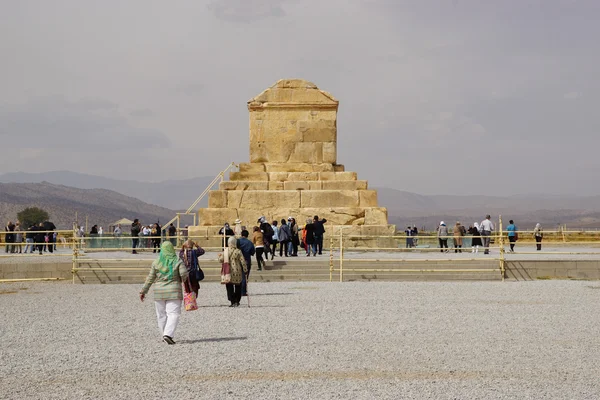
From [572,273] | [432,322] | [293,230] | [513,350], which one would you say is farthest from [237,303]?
[572,273]

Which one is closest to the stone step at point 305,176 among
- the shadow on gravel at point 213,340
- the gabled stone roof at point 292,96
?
the gabled stone roof at point 292,96

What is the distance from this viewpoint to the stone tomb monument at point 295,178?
25.5 m

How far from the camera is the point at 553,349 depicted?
870 centimetres

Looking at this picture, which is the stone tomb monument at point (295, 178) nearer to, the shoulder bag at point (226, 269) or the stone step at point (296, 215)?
the stone step at point (296, 215)

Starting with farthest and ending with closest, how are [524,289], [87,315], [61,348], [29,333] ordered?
[524,289], [87,315], [29,333], [61,348]

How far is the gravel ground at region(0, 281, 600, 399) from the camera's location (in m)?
6.76

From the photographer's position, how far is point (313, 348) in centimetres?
880

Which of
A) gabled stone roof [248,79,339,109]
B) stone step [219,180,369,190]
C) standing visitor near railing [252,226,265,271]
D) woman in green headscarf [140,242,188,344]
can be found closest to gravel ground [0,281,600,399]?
woman in green headscarf [140,242,188,344]

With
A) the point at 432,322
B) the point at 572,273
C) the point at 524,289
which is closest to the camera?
the point at 432,322

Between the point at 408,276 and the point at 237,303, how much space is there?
6428 mm

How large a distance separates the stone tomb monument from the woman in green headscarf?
15098 mm

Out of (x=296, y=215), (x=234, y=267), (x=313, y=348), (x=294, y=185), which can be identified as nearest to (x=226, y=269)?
(x=234, y=267)

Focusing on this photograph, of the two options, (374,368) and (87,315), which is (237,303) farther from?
(374,368)

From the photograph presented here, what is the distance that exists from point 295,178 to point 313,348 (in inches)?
713
